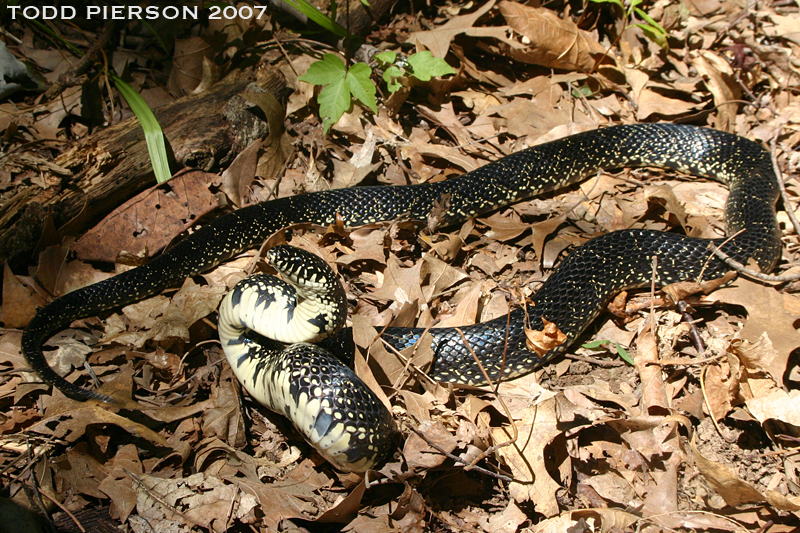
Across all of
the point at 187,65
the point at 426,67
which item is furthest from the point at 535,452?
the point at 187,65

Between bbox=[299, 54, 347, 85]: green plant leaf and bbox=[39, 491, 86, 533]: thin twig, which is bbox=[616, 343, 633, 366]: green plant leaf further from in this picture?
bbox=[39, 491, 86, 533]: thin twig

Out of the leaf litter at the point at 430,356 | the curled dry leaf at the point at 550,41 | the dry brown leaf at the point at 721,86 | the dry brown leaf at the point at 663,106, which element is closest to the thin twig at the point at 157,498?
the leaf litter at the point at 430,356

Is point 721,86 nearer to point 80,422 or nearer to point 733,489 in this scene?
point 733,489

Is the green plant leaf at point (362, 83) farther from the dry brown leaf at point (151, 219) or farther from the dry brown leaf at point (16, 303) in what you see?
the dry brown leaf at point (16, 303)

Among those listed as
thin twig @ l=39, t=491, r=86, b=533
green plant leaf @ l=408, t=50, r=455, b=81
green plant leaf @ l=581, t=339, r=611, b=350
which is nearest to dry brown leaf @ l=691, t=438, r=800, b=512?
green plant leaf @ l=581, t=339, r=611, b=350

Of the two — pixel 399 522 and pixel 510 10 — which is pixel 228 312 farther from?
pixel 510 10

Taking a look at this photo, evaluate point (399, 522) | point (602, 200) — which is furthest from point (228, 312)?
point (602, 200)
